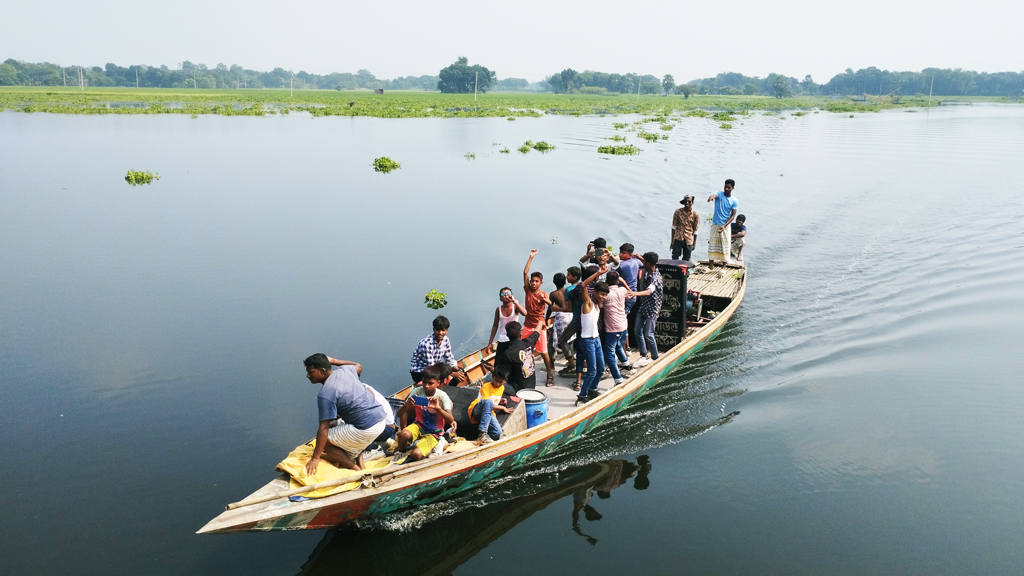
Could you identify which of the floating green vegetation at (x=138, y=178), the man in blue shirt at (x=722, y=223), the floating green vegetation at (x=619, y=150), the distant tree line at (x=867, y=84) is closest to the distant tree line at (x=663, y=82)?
the distant tree line at (x=867, y=84)

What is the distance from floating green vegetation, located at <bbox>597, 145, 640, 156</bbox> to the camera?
124 feet

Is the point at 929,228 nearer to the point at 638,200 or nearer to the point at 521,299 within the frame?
the point at 638,200

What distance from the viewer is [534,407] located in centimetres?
866

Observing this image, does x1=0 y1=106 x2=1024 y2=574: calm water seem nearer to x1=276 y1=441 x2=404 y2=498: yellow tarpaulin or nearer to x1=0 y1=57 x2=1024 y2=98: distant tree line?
x1=276 y1=441 x2=404 y2=498: yellow tarpaulin

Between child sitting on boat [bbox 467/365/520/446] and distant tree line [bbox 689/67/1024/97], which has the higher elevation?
distant tree line [bbox 689/67/1024/97]

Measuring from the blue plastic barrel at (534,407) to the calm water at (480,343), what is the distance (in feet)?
2.47

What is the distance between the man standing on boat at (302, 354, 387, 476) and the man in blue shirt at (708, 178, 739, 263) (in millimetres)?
10020

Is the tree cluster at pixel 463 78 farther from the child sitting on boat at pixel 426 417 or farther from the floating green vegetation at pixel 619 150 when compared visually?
the child sitting on boat at pixel 426 417

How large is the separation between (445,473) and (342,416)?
1.28m

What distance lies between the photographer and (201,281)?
15.5 meters

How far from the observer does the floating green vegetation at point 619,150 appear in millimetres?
37875

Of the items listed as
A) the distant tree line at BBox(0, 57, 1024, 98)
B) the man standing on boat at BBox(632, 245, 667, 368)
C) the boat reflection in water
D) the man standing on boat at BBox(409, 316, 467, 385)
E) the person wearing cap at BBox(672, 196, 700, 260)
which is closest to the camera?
the boat reflection in water

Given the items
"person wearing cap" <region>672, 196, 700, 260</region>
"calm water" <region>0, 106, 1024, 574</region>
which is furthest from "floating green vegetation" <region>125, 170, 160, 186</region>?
"person wearing cap" <region>672, 196, 700, 260</region>

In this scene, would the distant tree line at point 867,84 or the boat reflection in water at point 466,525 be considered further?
the distant tree line at point 867,84
